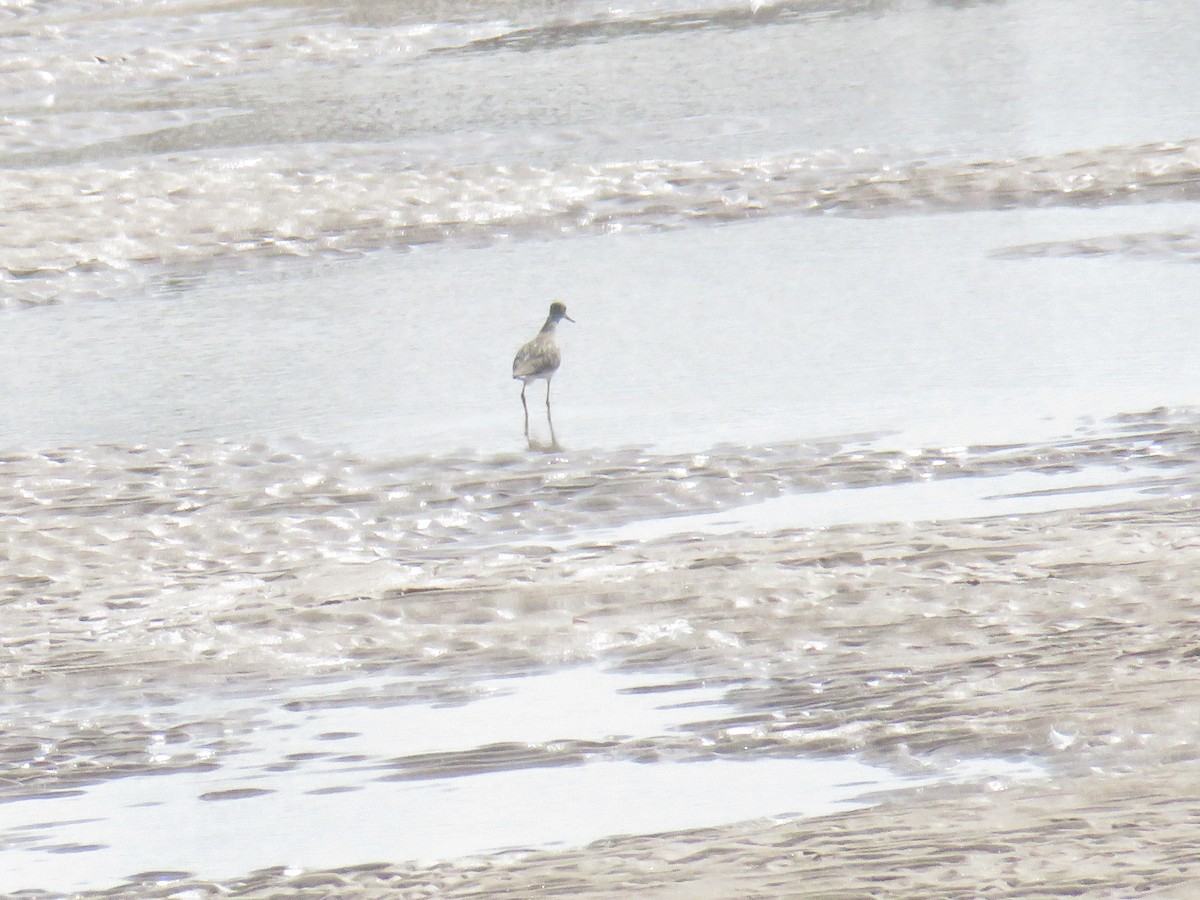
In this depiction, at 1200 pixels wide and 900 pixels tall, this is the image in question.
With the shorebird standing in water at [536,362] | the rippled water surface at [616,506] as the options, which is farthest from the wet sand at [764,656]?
the shorebird standing in water at [536,362]

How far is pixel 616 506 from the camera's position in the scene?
6992 mm

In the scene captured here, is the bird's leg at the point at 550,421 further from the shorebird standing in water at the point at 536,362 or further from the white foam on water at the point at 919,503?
the white foam on water at the point at 919,503

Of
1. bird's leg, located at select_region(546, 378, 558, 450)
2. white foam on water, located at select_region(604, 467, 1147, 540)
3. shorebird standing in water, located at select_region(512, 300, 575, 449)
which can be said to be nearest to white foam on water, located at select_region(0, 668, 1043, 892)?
white foam on water, located at select_region(604, 467, 1147, 540)

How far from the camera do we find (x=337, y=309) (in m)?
10.6

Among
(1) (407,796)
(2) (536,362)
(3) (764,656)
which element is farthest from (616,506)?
(1) (407,796)

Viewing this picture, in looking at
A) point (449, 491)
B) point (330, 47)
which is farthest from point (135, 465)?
point (330, 47)

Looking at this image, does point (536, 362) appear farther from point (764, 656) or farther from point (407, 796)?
point (407, 796)

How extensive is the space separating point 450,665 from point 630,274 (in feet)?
17.9

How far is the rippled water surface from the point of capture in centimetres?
457

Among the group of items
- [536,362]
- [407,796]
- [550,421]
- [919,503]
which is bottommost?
[407,796]

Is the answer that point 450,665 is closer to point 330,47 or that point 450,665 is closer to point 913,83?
point 913,83

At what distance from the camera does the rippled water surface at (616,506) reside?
457cm

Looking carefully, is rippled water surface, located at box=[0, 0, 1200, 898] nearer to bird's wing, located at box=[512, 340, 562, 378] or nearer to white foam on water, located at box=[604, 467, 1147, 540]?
white foam on water, located at box=[604, 467, 1147, 540]

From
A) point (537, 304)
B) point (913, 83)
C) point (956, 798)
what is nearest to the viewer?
point (956, 798)
